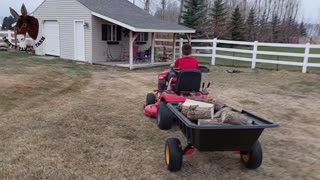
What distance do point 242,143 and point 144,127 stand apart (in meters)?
2.34

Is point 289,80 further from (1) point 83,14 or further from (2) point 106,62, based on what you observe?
(1) point 83,14

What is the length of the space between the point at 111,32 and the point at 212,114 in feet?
42.4

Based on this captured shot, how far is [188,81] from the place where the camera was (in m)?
5.40

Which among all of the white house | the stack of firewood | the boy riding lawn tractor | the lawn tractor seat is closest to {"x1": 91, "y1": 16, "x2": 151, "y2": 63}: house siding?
the white house

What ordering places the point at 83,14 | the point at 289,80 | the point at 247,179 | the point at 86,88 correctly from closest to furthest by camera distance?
1. the point at 247,179
2. the point at 86,88
3. the point at 289,80
4. the point at 83,14

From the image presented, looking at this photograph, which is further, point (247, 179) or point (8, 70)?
point (8, 70)

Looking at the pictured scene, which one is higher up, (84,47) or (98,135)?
(84,47)

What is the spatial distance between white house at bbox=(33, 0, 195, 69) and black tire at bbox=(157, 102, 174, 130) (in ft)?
28.0

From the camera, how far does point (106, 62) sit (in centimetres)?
1545

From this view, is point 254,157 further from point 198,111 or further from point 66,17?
point 66,17

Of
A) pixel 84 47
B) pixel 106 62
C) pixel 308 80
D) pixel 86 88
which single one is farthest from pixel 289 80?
Result: pixel 84 47

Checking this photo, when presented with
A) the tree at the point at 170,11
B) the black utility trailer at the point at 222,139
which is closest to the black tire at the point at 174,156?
the black utility trailer at the point at 222,139

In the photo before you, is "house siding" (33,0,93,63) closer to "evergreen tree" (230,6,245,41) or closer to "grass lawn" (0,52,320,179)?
"grass lawn" (0,52,320,179)

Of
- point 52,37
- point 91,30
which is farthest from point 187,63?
point 52,37
